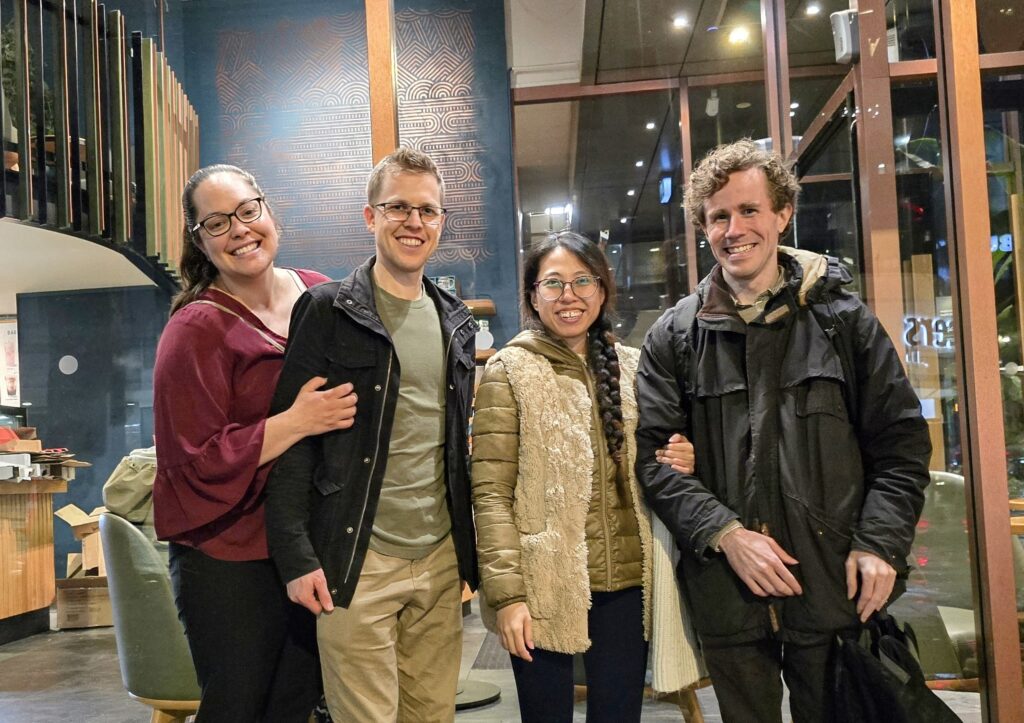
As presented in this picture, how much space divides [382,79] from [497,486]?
131cm

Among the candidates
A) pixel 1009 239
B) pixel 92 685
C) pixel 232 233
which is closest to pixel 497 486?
pixel 232 233

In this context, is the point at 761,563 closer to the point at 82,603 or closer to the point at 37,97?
the point at 37,97

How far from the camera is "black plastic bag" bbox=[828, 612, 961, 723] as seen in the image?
1488mm

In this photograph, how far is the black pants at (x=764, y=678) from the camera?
1.59 meters

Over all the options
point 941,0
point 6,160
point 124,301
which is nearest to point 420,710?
point 941,0

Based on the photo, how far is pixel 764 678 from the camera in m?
1.63

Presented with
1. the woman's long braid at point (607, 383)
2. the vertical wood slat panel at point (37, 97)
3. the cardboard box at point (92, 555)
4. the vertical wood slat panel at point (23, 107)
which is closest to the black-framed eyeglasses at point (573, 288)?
the woman's long braid at point (607, 383)

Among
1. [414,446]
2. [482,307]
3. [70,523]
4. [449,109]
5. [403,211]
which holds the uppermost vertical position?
[449,109]

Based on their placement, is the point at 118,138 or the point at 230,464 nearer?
the point at 230,464

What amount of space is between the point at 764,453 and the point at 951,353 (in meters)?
1.06

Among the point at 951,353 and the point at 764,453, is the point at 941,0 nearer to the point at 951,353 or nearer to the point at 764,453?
the point at 951,353

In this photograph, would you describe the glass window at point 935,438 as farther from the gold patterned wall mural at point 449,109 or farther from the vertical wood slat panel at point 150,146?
the vertical wood slat panel at point 150,146

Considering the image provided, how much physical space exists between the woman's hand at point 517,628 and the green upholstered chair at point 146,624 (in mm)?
1214

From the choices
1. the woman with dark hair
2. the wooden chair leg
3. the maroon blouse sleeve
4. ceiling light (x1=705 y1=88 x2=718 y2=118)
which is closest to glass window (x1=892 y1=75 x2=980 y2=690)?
the wooden chair leg
